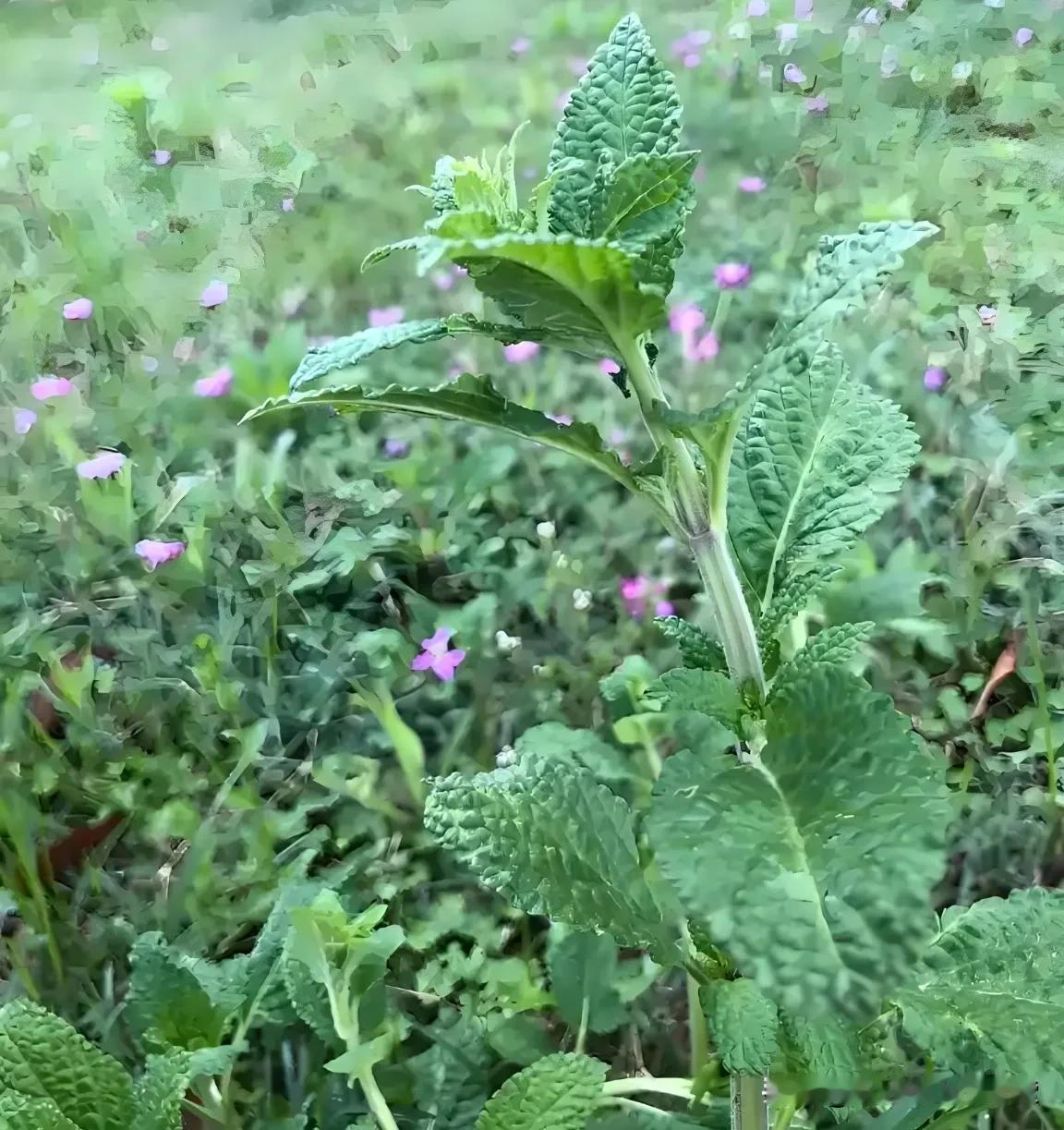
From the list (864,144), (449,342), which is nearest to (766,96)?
(864,144)

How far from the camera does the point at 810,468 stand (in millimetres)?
407

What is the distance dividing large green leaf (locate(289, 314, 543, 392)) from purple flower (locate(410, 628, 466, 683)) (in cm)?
44

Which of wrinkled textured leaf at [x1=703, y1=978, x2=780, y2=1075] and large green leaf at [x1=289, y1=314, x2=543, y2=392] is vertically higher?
large green leaf at [x1=289, y1=314, x2=543, y2=392]

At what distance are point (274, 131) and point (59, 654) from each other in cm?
85

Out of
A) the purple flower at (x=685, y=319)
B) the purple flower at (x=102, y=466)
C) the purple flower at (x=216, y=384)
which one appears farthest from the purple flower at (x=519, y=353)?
the purple flower at (x=102, y=466)

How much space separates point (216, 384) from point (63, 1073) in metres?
0.67

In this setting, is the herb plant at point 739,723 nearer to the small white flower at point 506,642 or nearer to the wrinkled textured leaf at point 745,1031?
the wrinkled textured leaf at point 745,1031

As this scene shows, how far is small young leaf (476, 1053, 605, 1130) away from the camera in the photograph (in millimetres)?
473

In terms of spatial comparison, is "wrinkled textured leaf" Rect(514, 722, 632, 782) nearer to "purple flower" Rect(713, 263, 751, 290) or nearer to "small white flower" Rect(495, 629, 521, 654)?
"small white flower" Rect(495, 629, 521, 654)

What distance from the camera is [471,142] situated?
4.10ft

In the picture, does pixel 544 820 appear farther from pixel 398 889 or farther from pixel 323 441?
pixel 323 441

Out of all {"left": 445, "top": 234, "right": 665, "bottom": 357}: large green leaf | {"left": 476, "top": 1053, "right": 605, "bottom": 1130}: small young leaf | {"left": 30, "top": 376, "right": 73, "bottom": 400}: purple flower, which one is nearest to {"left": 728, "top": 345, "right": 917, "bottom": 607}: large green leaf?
{"left": 445, "top": 234, "right": 665, "bottom": 357}: large green leaf

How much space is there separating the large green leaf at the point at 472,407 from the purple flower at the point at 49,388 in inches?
31.7

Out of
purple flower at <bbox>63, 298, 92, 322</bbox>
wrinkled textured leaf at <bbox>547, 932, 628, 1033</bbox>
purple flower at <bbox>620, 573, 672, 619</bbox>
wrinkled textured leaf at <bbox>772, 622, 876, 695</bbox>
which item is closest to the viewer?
wrinkled textured leaf at <bbox>772, 622, 876, 695</bbox>
